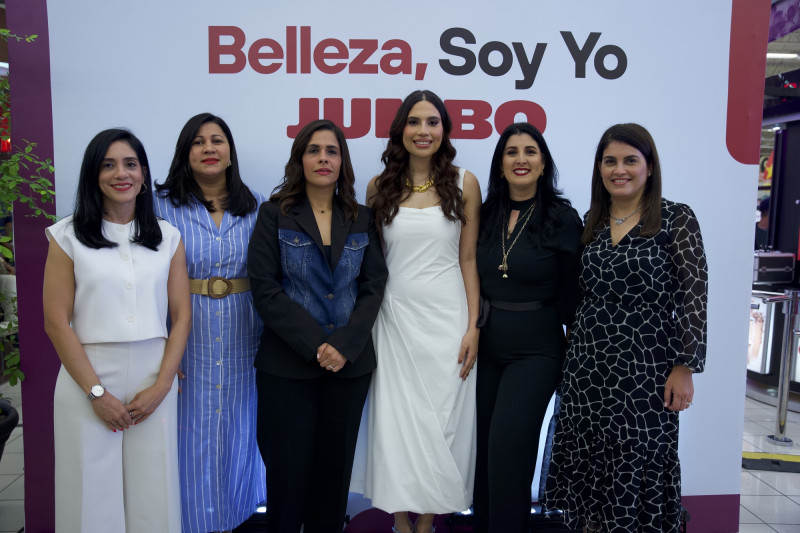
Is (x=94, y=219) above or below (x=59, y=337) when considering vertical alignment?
above

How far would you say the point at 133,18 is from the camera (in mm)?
2973

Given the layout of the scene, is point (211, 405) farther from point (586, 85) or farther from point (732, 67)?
point (732, 67)

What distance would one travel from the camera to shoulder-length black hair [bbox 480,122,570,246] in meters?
2.53

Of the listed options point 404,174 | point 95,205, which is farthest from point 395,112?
point 95,205

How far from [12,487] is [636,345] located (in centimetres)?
412

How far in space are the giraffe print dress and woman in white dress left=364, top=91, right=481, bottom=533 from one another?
1.90ft

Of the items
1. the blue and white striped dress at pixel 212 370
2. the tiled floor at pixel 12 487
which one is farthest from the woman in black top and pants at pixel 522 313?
the tiled floor at pixel 12 487

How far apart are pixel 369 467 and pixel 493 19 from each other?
8.13 ft

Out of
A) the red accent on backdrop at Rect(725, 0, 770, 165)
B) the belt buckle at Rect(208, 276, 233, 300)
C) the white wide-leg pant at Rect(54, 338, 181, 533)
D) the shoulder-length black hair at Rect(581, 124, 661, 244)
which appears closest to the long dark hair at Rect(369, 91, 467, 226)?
the shoulder-length black hair at Rect(581, 124, 661, 244)

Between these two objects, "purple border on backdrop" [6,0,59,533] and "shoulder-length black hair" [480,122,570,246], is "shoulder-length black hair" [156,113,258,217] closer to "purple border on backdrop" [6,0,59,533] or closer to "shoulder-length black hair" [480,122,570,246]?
"purple border on backdrop" [6,0,59,533]

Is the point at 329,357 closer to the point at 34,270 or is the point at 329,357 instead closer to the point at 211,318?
the point at 211,318

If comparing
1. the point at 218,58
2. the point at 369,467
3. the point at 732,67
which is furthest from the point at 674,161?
the point at 218,58

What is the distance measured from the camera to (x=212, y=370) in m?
2.50

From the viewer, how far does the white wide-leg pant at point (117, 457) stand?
6.78ft
